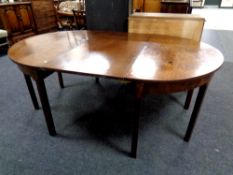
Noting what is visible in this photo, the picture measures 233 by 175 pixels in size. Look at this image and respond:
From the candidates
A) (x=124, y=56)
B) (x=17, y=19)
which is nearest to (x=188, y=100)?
(x=124, y=56)

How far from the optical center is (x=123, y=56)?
1.24 meters

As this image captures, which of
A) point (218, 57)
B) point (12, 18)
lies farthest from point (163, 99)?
point (12, 18)

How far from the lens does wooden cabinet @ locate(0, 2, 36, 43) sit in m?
3.37

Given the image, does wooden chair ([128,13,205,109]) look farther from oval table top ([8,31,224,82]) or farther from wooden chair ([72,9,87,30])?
wooden chair ([72,9,87,30])

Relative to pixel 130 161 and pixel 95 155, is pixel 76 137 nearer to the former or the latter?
pixel 95 155

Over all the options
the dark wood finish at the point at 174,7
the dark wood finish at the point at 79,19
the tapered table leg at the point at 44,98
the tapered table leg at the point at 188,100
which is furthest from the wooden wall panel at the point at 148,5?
the tapered table leg at the point at 44,98

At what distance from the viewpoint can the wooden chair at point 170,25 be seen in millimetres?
1793

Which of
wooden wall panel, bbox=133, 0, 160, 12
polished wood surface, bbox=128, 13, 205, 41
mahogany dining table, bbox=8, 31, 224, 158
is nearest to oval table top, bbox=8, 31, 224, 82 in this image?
mahogany dining table, bbox=8, 31, 224, 158

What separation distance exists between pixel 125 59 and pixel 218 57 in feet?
2.14

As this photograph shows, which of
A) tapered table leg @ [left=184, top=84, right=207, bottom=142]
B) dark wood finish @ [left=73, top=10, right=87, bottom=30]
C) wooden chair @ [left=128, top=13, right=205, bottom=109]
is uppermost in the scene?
wooden chair @ [left=128, top=13, right=205, bottom=109]

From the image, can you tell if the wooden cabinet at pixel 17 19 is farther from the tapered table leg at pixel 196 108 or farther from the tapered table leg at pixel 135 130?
the tapered table leg at pixel 196 108

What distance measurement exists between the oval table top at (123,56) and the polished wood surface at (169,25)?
292 millimetres

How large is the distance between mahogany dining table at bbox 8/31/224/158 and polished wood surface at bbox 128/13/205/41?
29 centimetres

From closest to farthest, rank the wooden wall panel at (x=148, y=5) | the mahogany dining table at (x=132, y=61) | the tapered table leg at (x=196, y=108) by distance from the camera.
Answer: the mahogany dining table at (x=132, y=61) → the tapered table leg at (x=196, y=108) → the wooden wall panel at (x=148, y=5)
